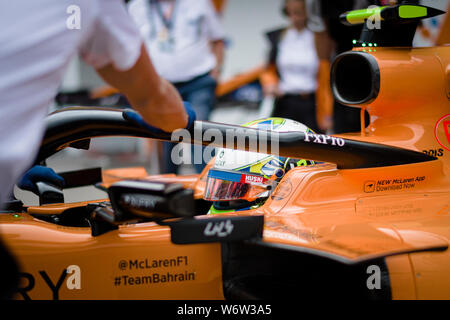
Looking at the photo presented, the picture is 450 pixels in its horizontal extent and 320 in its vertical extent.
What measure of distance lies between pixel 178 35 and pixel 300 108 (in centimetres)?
149

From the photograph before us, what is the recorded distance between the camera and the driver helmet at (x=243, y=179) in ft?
5.96

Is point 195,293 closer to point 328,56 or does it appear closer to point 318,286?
point 318,286

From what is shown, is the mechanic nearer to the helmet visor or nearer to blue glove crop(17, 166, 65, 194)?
the helmet visor

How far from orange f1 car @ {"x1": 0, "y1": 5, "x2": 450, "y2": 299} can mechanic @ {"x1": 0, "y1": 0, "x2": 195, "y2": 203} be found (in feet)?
1.19

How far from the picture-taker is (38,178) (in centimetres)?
208

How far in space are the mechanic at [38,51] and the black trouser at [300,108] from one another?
3.51 metres

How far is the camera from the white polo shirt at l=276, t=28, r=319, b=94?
176 inches

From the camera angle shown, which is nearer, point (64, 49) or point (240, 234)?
point (64, 49)

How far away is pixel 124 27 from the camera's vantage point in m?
0.99

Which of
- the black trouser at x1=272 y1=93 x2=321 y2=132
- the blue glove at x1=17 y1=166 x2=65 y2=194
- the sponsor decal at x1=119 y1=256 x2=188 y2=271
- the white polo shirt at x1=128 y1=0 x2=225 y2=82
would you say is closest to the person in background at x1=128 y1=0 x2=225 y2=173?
the white polo shirt at x1=128 y1=0 x2=225 y2=82

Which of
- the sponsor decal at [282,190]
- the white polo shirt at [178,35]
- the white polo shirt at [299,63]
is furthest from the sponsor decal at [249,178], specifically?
the white polo shirt at [299,63]

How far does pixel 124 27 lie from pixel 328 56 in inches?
121

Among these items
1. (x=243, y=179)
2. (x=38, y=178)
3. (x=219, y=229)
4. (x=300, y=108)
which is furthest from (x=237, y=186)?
(x=300, y=108)
